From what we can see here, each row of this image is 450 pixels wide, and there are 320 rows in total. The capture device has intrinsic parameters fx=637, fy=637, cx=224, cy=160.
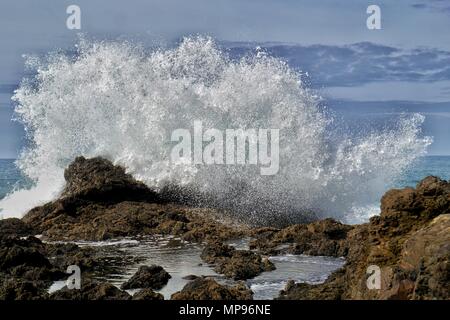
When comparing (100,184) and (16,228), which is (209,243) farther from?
(16,228)

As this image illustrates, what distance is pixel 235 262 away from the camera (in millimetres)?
9211

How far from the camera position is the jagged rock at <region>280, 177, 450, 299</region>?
18.0 ft

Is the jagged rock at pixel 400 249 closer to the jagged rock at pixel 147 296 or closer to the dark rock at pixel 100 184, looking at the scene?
the jagged rock at pixel 147 296

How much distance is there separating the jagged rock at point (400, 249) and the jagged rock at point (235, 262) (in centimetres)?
129

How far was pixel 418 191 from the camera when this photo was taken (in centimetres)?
697

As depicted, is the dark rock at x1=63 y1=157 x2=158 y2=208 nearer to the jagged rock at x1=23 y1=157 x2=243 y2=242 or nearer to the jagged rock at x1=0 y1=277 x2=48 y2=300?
the jagged rock at x1=23 y1=157 x2=243 y2=242

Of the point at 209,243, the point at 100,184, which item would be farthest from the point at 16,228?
the point at 209,243

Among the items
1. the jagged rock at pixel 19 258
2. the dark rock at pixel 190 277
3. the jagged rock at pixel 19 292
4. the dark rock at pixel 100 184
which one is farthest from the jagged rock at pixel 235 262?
the dark rock at pixel 100 184

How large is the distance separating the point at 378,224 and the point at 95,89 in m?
11.0

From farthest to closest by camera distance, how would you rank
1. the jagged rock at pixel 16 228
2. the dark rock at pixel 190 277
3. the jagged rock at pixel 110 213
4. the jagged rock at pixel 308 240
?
the jagged rock at pixel 16 228, the jagged rock at pixel 110 213, the jagged rock at pixel 308 240, the dark rock at pixel 190 277

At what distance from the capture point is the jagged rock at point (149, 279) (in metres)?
8.05

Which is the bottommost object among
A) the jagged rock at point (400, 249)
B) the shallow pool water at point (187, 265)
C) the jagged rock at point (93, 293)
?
the shallow pool water at point (187, 265)
